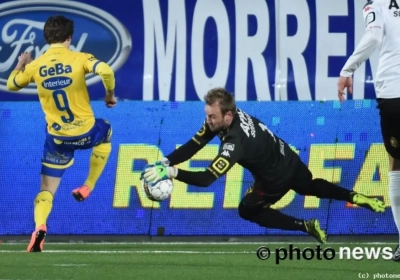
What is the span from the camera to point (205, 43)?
675 inches

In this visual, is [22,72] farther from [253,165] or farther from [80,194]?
[253,165]

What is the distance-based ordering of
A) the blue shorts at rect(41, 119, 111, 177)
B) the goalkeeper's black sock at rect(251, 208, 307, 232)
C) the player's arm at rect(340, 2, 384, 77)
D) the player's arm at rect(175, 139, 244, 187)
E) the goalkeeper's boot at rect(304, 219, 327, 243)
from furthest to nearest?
the blue shorts at rect(41, 119, 111, 177)
the goalkeeper's black sock at rect(251, 208, 307, 232)
the goalkeeper's boot at rect(304, 219, 327, 243)
the player's arm at rect(175, 139, 244, 187)
the player's arm at rect(340, 2, 384, 77)

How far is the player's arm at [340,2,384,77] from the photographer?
10391 millimetres

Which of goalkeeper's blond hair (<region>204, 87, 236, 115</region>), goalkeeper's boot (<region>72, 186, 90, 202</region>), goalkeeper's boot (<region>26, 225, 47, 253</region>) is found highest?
goalkeeper's blond hair (<region>204, 87, 236, 115</region>)

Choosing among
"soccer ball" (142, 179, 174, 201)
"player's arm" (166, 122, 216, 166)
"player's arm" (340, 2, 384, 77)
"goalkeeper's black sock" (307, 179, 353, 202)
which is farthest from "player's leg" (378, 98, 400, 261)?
"soccer ball" (142, 179, 174, 201)

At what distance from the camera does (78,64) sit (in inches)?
492

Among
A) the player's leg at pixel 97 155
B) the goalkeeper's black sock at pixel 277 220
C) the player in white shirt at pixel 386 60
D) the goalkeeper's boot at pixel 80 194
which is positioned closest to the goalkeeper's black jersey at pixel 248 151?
the goalkeeper's black sock at pixel 277 220

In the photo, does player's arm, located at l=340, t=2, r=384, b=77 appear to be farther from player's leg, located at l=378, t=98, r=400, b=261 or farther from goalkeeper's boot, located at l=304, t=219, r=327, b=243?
goalkeeper's boot, located at l=304, t=219, r=327, b=243

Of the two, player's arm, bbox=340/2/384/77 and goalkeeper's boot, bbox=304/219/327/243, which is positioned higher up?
player's arm, bbox=340/2/384/77

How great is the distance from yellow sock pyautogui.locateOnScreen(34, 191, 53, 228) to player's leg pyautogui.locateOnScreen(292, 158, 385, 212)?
2.38 meters

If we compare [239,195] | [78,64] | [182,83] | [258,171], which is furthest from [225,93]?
[182,83]

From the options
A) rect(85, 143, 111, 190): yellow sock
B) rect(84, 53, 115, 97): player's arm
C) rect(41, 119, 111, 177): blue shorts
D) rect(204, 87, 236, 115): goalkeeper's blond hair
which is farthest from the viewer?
rect(85, 143, 111, 190): yellow sock

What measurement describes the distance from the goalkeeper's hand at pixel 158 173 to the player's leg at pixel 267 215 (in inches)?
56.1

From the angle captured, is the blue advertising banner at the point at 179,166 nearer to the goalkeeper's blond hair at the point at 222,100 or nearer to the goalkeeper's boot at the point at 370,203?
the goalkeeper's boot at the point at 370,203
